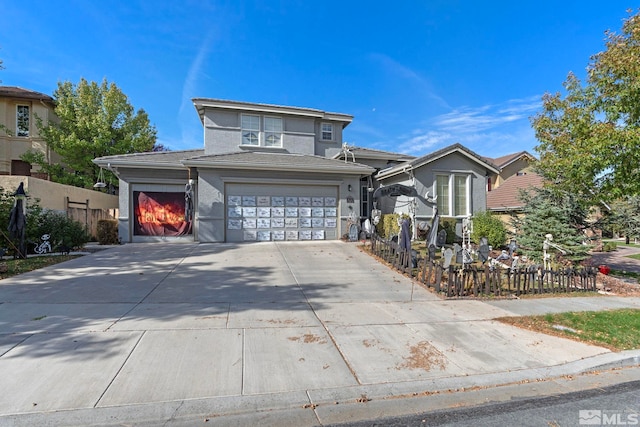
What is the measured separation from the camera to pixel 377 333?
4977 millimetres

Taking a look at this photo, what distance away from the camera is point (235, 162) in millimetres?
13406

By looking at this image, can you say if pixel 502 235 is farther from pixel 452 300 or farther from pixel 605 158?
pixel 452 300

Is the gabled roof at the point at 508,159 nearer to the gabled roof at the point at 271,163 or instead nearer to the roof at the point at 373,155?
the roof at the point at 373,155

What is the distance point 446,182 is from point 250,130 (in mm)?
10480

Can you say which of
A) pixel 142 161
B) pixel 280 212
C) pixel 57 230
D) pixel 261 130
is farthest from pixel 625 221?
pixel 57 230

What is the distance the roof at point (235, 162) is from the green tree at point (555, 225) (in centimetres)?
689

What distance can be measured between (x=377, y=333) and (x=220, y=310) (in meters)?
2.84

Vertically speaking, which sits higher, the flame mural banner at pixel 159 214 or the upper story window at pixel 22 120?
the upper story window at pixel 22 120

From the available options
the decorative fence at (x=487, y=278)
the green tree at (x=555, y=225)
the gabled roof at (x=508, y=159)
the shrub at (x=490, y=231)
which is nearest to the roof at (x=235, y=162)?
the shrub at (x=490, y=231)

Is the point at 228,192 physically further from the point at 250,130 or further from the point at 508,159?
the point at 508,159

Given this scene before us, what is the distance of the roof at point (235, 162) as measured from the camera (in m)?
13.3

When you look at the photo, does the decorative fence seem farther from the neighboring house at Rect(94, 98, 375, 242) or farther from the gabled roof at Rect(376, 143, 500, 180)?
the gabled roof at Rect(376, 143, 500, 180)

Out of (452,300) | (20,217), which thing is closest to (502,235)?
(452,300)

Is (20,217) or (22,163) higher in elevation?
(22,163)
